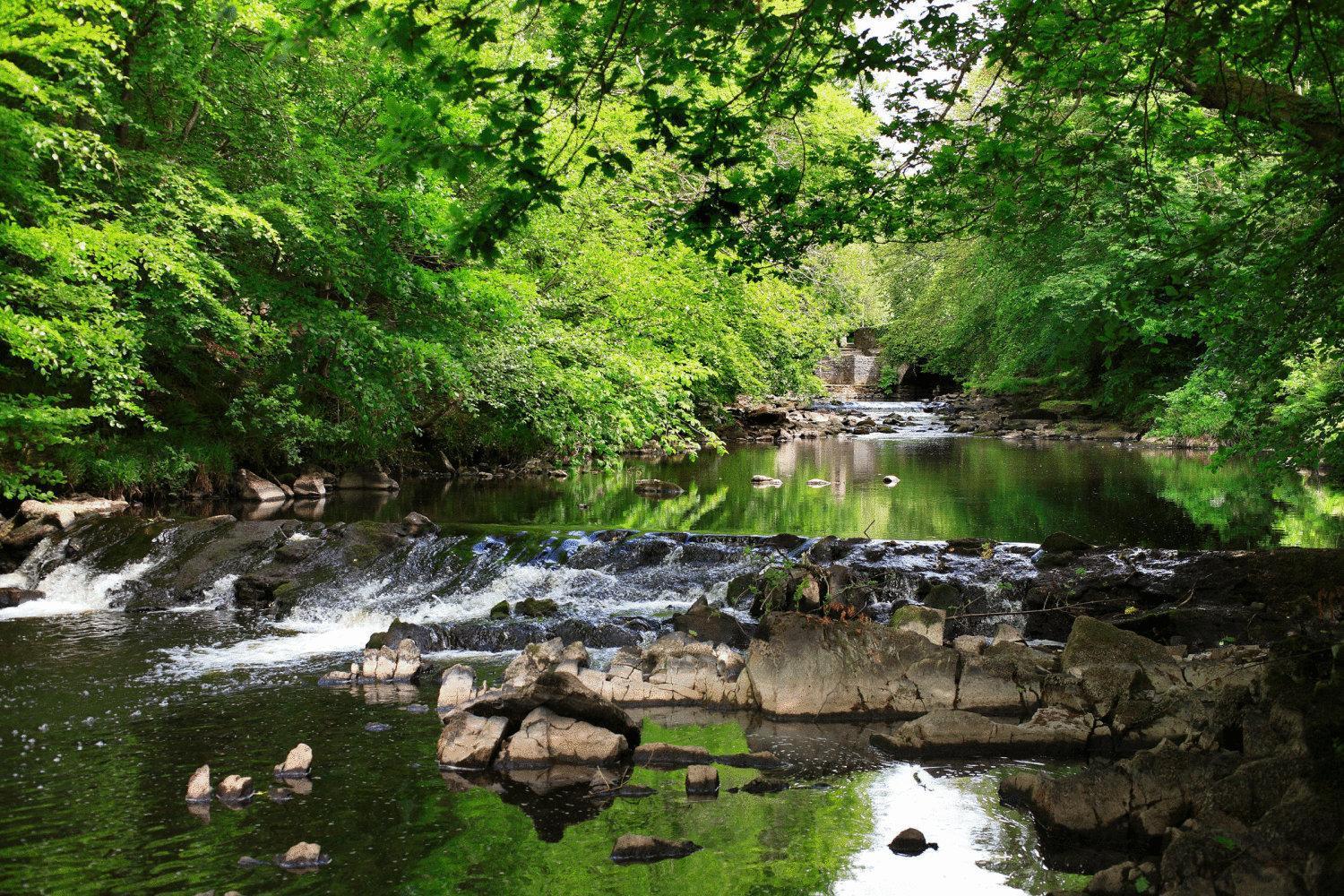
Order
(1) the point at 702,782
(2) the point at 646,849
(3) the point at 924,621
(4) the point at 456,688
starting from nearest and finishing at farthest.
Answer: (2) the point at 646,849
(1) the point at 702,782
(4) the point at 456,688
(3) the point at 924,621

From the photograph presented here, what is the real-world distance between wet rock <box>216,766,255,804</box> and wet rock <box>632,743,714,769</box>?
2265 mm

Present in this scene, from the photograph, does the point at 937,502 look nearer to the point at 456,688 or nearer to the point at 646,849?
A: the point at 456,688

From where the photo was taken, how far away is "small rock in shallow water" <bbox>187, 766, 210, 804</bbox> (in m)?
5.62

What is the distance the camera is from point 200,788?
567 centimetres

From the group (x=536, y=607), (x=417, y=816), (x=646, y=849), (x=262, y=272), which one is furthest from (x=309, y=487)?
(x=646, y=849)

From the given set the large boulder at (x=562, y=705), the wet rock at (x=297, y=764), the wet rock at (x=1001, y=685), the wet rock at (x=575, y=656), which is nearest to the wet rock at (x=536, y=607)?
the wet rock at (x=575, y=656)

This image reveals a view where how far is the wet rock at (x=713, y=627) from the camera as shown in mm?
9344

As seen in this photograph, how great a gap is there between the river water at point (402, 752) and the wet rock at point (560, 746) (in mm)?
347

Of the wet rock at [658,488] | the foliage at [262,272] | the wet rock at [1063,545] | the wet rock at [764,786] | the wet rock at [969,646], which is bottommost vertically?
the wet rock at [658,488]

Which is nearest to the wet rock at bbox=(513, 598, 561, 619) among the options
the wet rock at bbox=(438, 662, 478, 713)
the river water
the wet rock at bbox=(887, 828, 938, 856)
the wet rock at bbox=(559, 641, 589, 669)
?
the river water

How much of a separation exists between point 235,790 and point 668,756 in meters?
2.54

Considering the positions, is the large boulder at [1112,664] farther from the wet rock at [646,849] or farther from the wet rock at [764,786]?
the wet rock at [646,849]

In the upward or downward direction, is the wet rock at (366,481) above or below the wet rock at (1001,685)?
below

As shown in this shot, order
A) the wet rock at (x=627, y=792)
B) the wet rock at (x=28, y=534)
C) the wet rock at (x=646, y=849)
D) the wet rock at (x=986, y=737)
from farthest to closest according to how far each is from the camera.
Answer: the wet rock at (x=28, y=534) < the wet rock at (x=986, y=737) < the wet rock at (x=627, y=792) < the wet rock at (x=646, y=849)
